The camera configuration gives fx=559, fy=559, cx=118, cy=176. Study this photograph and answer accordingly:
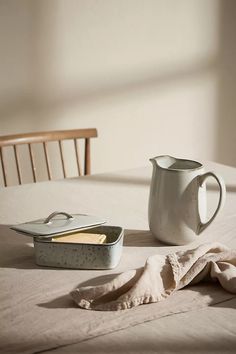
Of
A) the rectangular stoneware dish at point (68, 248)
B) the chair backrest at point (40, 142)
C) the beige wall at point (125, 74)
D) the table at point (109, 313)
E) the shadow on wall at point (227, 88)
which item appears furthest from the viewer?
the shadow on wall at point (227, 88)

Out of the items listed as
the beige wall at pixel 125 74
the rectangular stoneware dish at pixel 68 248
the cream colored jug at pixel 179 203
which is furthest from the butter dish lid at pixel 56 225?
the beige wall at pixel 125 74

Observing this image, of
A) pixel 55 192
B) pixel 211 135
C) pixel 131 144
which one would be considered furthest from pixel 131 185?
pixel 211 135

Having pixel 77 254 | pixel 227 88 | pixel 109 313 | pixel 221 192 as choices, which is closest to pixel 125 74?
pixel 227 88

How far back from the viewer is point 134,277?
32.9 inches

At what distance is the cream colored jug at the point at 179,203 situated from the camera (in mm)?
1000

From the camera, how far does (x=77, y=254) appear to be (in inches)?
36.3

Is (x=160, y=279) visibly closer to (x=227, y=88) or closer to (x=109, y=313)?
(x=109, y=313)

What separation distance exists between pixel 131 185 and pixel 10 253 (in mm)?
→ 519

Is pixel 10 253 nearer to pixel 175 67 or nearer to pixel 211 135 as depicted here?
pixel 175 67

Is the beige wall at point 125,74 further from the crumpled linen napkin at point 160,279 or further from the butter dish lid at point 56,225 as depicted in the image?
the crumpled linen napkin at point 160,279

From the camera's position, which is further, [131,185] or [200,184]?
[131,185]

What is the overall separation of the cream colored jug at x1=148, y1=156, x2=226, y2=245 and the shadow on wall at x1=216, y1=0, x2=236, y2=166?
2.14 meters

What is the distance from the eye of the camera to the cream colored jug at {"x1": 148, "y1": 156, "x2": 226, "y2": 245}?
100 centimetres

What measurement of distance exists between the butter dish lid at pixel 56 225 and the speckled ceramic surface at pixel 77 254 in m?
0.02
